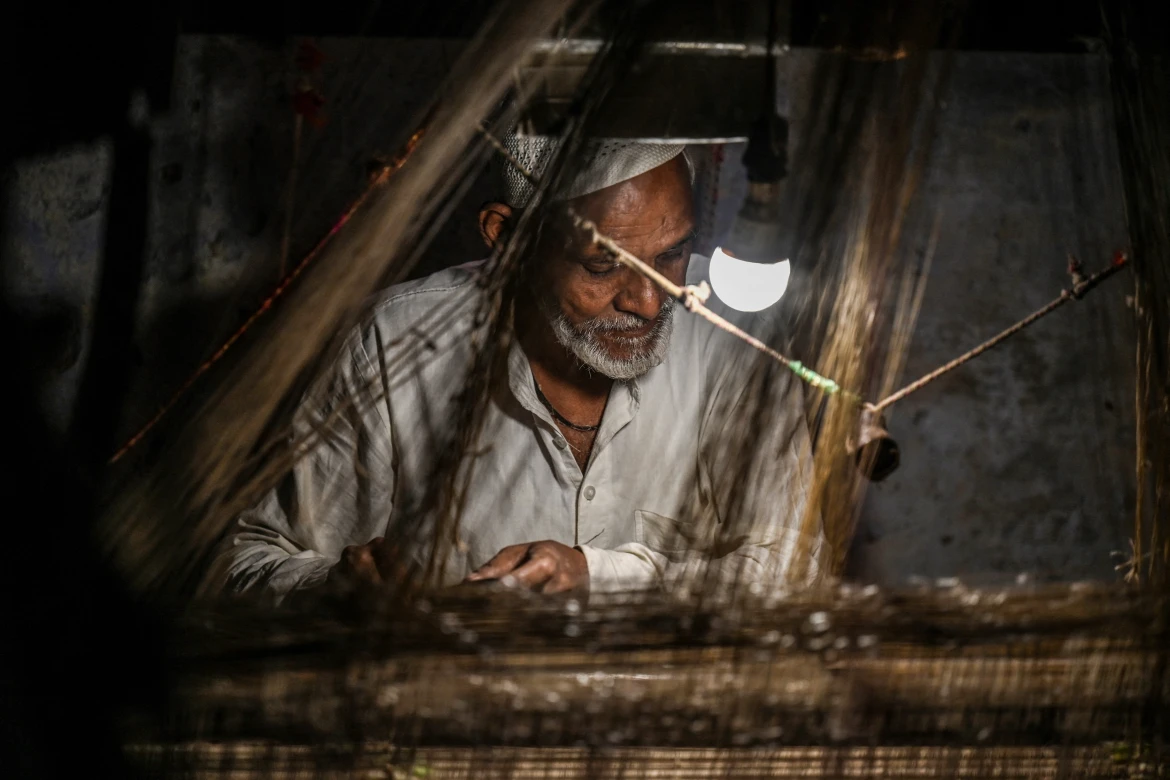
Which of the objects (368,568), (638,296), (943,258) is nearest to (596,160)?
(638,296)

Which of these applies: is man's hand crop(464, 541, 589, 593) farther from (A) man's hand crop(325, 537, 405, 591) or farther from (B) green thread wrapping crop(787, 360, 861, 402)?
(B) green thread wrapping crop(787, 360, 861, 402)

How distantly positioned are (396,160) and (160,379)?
2.07 ft

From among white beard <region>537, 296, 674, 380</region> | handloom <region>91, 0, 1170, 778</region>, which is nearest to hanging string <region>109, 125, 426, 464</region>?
white beard <region>537, 296, 674, 380</region>

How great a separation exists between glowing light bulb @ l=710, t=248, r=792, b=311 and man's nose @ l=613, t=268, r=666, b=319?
118mm

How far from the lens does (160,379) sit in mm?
1350

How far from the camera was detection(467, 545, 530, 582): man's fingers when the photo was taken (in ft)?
3.26

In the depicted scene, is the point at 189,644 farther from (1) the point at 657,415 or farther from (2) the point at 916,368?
(2) the point at 916,368

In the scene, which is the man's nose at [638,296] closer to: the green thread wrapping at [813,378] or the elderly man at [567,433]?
the elderly man at [567,433]

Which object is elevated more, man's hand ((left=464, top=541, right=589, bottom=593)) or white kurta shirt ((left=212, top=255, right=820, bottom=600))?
white kurta shirt ((left=212, top=255, right=820, bottom=600))

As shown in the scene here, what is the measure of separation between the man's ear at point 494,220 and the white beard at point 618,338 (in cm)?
10

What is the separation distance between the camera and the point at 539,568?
3.31 feet

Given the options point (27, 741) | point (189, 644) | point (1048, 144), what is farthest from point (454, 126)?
point (1048, 144)

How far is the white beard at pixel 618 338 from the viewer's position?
1116mm

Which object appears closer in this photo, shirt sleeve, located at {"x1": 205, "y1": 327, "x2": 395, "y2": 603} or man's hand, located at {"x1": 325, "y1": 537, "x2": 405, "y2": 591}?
man's hand, located at {"x1": 325, "y1": 537, "x2": 405, "y2": 591}
